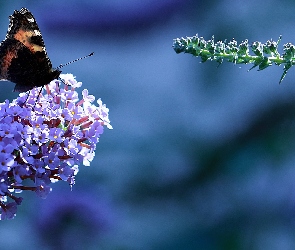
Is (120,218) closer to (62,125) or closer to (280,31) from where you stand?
(280,31)

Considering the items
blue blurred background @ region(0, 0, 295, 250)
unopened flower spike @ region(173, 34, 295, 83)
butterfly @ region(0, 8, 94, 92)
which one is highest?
blue blurred background @ region(0, 0, 295, 250)

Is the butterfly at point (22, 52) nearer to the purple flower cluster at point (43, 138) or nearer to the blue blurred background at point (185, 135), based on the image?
the purple flower cluster at point (43, 138)

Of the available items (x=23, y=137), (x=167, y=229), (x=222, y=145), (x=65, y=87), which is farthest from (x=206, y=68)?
(x=23, y=137)

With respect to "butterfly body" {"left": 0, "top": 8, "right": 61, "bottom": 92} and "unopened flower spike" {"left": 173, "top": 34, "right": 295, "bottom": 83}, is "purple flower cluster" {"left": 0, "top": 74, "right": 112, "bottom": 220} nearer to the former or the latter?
"butterfly body" {"left": 0, "top": 8, "right": 61, "bottom": 92}

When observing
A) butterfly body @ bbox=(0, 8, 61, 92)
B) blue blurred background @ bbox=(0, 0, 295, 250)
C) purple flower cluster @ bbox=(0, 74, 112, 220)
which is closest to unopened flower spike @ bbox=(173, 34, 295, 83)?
purple flower cluster @ bbox=(0, 74, 112, 220)

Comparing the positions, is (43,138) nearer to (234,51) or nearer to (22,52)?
(22,52)

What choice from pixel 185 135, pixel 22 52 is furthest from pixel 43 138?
pixel 185 135
